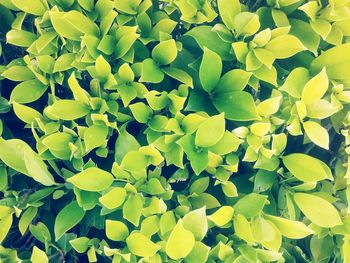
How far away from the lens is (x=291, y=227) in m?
0.97

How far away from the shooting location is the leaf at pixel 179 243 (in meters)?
0.85

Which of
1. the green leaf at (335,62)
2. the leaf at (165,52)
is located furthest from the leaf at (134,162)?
the green leaf at (335,62)

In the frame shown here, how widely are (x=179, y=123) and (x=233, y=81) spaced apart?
16 centimetres

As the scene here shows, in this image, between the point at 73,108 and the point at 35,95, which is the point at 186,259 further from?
the point at 35,95

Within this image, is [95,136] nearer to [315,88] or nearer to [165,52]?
[165,52]

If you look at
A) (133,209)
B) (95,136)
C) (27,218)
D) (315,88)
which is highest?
(315,88)

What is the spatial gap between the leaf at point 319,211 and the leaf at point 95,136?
46 cm

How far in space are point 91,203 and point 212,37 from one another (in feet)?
1.50

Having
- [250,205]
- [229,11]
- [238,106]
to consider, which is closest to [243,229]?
[250,205]

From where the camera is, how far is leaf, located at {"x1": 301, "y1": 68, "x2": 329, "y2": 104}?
0.92m

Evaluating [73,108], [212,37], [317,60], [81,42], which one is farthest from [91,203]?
[317,60]

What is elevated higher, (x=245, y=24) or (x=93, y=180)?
(x=245, y=24)

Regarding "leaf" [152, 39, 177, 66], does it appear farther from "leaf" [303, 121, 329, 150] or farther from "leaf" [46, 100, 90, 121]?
"leaf" [303, 121, 329, 150]

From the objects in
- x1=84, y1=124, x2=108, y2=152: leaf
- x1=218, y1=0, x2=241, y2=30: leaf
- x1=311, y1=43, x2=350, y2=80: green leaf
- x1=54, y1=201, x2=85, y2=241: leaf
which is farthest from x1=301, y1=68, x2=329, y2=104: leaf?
x1=54, y1=201, x2=85, y2=241: leaf
